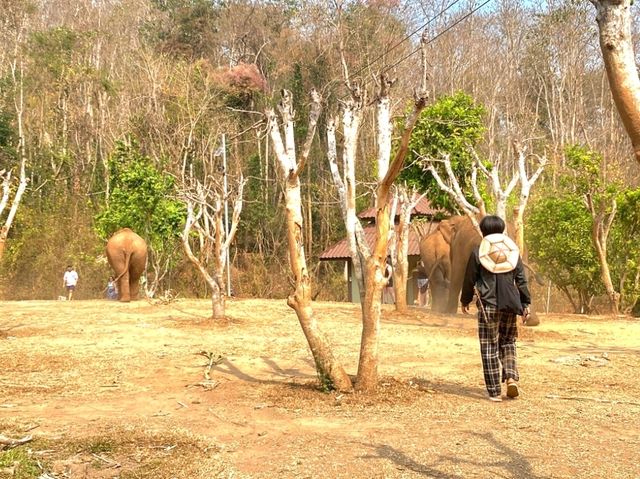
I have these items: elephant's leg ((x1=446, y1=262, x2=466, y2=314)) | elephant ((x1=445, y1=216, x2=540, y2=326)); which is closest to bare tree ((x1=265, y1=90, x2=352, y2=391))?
elephant ((x1=445, y1=216, x2=540, y2=326))

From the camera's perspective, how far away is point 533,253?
818 inches

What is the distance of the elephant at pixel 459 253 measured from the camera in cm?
1662

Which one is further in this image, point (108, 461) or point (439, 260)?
point (439, 260)

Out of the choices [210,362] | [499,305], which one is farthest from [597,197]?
[210,362]

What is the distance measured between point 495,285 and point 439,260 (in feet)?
39.8

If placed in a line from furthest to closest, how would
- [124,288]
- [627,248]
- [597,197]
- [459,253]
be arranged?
[124,288]
[627,248]
[597,197]
[459,253]

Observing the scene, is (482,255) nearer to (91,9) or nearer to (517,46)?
(517,46)

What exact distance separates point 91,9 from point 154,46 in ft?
14.0

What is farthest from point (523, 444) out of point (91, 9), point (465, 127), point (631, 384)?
point (91, 9)

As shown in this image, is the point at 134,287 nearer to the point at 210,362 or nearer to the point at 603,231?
the point at 603,231

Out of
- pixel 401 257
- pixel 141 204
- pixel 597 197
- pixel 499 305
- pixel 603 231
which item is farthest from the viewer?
pixel 141 204

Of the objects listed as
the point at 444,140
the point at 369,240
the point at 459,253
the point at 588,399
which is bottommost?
the point at 588,399

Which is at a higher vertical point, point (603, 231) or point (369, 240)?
point (369, 240)

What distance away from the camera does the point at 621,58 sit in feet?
11.5
